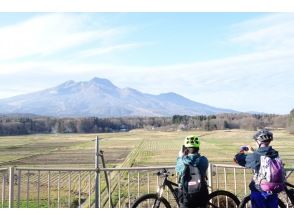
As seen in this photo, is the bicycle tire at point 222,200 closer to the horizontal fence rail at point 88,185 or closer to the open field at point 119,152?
the horizontal fence rail at point 88,185

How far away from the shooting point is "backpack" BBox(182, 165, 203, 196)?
209 inches

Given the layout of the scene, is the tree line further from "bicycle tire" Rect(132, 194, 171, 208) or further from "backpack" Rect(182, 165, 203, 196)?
"backpack" Rect(182, 165, 203, 196)

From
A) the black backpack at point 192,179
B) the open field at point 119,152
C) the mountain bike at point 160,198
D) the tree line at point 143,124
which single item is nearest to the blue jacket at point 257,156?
the black backpack at point 192,179

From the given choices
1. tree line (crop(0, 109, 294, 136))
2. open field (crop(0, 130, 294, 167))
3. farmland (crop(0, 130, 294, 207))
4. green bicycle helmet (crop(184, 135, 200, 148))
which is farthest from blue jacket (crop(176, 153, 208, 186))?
tree line (crop(0, 109, 294, 136))

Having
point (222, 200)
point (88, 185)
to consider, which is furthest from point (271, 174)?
point (88, 185)

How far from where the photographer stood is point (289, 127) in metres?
93.0

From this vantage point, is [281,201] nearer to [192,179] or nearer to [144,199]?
[192,179]

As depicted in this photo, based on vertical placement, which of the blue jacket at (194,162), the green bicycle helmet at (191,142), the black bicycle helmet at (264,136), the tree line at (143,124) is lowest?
the blue jacket at (194,162)

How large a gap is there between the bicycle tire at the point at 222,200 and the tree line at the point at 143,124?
90790 millimetres

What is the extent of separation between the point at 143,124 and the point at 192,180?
6432 inches

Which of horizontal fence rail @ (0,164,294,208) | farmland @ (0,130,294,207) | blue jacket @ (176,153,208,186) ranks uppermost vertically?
blue jacket @ (176,153,208,186)

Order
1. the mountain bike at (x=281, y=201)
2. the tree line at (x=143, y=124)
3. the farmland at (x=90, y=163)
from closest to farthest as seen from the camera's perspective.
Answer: the mountain bike at (x=281, y=201) < the farmland at (x=90, y=163) < the tree line at (x=143, y=124)

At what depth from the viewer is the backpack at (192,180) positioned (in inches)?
209

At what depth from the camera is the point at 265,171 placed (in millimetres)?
5121
